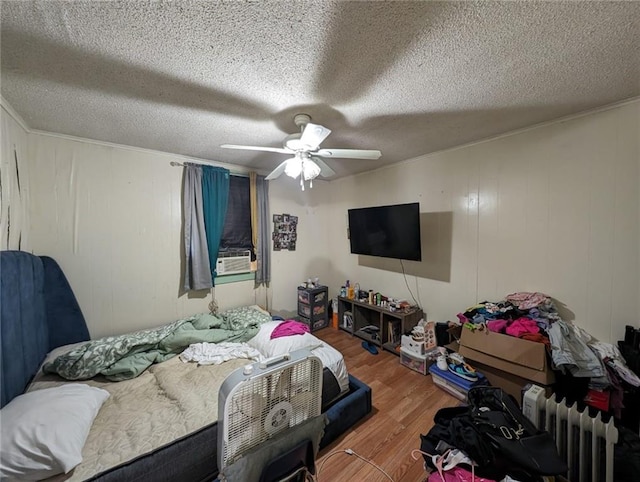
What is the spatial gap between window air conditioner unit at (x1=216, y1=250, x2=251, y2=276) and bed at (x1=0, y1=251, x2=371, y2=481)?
1157 mm

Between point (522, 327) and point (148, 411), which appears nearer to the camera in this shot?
point (148, 411)

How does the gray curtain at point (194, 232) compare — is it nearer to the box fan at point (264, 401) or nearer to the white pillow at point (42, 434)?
the white pillow at point (42, 434)

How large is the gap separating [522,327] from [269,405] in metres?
2.01

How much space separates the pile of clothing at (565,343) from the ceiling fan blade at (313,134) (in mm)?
2038

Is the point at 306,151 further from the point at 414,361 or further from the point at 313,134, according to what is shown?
the point at 414,361

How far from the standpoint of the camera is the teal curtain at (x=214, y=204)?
2.81 metres

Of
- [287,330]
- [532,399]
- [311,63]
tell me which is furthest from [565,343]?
[311,63]

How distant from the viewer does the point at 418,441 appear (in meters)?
1.62

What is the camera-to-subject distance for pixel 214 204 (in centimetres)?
285

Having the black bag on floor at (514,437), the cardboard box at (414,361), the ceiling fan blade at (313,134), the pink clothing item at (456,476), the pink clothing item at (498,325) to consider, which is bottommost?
the cardboard box at (414,361)

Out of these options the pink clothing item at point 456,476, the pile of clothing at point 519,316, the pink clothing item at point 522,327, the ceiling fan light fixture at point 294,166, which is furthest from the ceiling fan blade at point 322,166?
the pink clothing item at point 456,476

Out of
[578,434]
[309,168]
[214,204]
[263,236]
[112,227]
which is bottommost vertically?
[578,434]

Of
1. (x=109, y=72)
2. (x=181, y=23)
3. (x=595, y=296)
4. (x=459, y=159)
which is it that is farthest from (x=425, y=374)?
(x=109, y=72)

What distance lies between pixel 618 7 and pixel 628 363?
2038 millimetres
